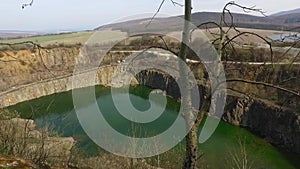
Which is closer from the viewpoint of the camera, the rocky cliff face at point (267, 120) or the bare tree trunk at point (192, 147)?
the bare tree trunk at point (192, 147)

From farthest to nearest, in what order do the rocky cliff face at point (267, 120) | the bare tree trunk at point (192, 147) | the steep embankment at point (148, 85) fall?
1. the steep embankment at point (148, 85)
2. the rocky cliff face at point (267, 120)
3. the bare tree trunk at point (192, 147)

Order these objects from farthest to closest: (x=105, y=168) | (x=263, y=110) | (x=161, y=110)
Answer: (x=161, y=110) → (x=263, y=110) → (x=105, y=168)

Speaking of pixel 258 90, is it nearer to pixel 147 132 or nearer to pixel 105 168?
pixel 147 132

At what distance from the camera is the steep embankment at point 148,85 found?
60.6ft

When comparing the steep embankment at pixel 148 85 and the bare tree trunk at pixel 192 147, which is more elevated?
the bare tree trunk at pixel 192 147

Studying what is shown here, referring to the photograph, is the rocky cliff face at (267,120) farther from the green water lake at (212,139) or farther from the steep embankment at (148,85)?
the green water lake at (212,139)

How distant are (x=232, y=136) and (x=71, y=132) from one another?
9234 millimetres

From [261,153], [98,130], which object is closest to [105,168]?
[98,130]

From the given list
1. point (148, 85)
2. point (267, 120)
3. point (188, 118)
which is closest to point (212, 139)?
point (267, 120)

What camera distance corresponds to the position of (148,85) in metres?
33.8

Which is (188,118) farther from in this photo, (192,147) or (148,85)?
(148,85)

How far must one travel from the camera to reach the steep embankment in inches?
727

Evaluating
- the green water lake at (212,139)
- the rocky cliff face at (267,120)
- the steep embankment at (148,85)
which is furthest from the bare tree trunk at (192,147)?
the rocky cliff face at (267,120)

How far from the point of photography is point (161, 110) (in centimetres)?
2464
